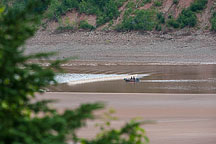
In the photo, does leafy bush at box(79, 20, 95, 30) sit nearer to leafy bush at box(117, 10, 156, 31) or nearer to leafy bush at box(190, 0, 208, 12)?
leafy bush at box(117, 10, 156, 31)

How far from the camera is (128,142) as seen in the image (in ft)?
15.7

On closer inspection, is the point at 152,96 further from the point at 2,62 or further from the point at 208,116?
the point at 2,62

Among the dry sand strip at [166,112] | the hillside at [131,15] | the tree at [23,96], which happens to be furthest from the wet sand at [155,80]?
the tree at [23,96]

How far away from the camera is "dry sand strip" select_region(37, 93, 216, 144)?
1313cm

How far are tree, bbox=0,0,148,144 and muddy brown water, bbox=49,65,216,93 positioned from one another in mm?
19216

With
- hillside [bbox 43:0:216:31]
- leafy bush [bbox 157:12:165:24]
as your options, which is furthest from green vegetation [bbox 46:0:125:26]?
leafy bush [bbox 157:12:165:24]

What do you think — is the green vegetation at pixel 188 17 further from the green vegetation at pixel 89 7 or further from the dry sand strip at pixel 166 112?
the dry sand strip at pixel 166 112

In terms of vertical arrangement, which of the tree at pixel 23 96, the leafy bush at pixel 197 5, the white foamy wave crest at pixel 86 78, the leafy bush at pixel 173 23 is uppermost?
the leafy bush at pixel 197 5

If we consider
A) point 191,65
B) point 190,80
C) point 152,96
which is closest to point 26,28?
point 152,96

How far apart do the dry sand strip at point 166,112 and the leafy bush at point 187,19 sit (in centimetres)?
2881

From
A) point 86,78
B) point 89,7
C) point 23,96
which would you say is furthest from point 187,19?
point 23,96

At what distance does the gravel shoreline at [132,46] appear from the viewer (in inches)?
1654

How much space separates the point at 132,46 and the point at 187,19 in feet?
21.2

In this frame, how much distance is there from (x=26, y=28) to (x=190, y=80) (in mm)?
24331
